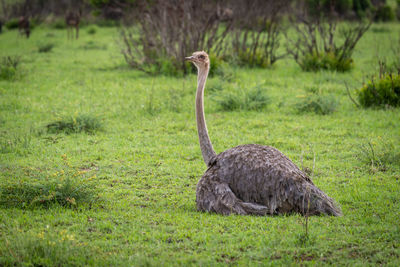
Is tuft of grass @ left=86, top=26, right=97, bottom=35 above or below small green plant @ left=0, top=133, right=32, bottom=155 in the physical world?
above

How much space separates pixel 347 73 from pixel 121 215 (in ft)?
33.9

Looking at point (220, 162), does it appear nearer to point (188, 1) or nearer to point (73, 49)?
point (188, 1)

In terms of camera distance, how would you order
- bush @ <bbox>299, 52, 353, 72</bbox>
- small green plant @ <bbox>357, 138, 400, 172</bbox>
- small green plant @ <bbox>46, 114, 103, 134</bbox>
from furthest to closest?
bush @ <bbox>299, 52, 353, 72</bbox>
small green plant @ <bbox>46, 114, 103, 134</bbox>
small green plant @ <bbox>357, 138, 400, 172</bbox>

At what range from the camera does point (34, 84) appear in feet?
40.9

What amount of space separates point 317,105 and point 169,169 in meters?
4.30

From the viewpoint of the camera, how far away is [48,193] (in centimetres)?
543

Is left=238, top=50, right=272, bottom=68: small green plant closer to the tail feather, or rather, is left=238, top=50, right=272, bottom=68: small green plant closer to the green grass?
the green grass

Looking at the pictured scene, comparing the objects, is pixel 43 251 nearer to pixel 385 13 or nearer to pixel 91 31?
pixel 91 31

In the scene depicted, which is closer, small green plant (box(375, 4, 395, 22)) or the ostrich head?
the ostrich head

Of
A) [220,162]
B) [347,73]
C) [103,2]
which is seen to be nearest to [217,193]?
[220,162]

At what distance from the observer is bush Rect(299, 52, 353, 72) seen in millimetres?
14047

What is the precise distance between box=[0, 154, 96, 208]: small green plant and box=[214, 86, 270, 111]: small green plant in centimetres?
527

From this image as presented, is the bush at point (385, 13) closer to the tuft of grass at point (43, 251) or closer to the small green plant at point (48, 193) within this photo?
the small green plant at point (48, 193)

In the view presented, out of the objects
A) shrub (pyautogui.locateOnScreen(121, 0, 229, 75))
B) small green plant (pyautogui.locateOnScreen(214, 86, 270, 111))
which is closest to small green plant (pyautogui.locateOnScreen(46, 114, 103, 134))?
small green plant (pyautogui.locateOnScreen(214, 86, 270, 111))
